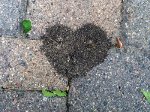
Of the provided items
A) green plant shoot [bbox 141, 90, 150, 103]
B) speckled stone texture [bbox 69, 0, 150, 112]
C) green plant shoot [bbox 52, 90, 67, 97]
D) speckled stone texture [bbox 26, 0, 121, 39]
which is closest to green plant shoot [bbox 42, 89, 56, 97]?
green plant shoot [bbox 52, 90, 67, 97]

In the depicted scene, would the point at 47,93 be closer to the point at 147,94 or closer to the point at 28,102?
the point at 28,102

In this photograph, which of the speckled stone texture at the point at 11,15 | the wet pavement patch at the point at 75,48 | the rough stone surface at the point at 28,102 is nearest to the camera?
the rough stone surface at the point at 28,102

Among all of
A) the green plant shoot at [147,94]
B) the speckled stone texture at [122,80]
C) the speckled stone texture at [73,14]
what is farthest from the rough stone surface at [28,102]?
the green plant shoot at [147,94]

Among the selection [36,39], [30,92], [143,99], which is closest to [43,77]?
[30,92]

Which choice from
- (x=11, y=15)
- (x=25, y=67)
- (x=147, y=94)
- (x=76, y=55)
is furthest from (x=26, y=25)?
(x=147, y=94)

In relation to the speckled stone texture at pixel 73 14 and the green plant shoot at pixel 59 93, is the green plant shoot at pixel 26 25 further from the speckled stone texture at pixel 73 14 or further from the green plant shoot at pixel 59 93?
the green plant shoot at pixel 59 93

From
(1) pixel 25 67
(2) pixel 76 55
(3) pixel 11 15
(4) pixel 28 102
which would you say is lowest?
(4) pixel 28 102

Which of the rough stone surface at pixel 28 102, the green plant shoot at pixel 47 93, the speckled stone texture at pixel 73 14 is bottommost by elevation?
the rough stone surface at pixel 28 102
